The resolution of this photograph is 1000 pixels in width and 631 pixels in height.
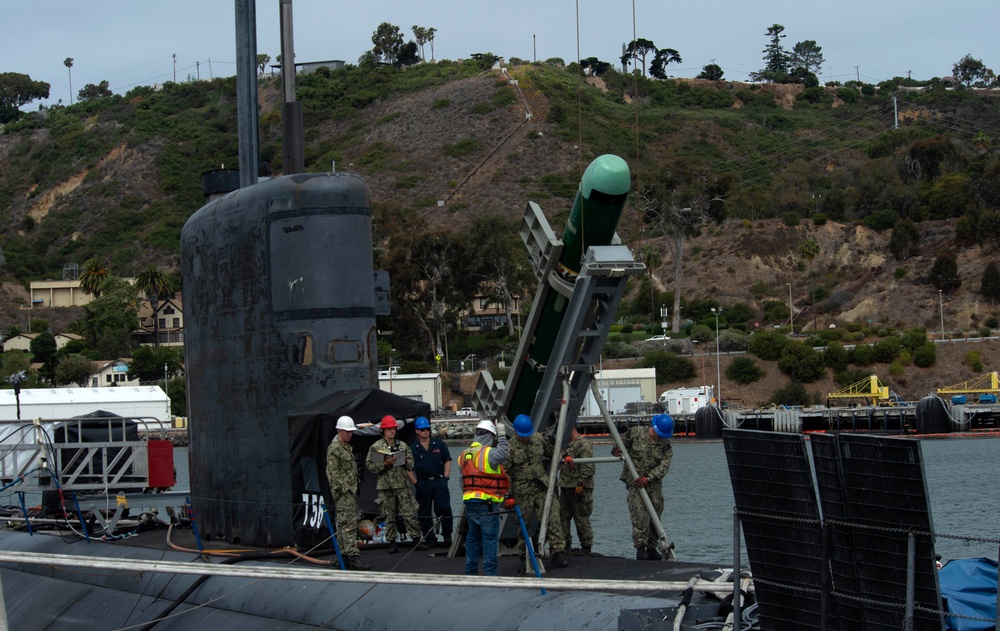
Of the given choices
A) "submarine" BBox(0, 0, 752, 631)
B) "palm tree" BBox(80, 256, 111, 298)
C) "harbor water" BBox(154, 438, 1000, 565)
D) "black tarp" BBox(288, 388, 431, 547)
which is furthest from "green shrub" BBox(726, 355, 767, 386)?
"black tarp" BBox(288, 388, 431, 547)

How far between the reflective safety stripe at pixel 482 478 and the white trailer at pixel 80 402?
4444 centimetres

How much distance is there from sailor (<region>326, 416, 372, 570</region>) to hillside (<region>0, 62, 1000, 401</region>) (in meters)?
68.6

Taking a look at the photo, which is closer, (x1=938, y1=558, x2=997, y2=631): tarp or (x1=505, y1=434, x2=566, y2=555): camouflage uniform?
(x1=938, y1=558, x2=997, y2=631): tarp

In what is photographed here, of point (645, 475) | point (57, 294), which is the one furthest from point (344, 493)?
point (57, 294)

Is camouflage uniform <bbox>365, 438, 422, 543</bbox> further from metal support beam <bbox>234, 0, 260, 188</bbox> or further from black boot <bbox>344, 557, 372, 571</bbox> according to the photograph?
metal support beam <bbox>234, 0, 260, 188</bbox>

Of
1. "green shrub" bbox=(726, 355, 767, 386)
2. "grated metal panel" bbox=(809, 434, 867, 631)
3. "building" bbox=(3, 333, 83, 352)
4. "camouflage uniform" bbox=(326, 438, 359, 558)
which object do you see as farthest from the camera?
"building" bbox=(3, 333, 83, 352)

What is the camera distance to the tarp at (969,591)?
669cm

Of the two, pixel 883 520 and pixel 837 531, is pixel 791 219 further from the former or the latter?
pixel 883 520

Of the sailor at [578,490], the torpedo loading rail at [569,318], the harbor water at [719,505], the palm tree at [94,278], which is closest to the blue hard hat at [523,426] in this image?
the torpedo loading rail at [569,318]

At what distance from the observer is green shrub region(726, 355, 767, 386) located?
72.6 m

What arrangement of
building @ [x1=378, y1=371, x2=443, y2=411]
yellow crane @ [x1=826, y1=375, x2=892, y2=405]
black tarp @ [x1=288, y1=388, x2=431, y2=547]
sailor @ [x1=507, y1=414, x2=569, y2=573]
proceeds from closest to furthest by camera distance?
1. black tarp @ [x1=288, y1=388, x2=431, y2=547]
2. sailor @ [x1=507, y1=414, x2=569, y2=573]
3. building @ [x1=378, y1=371, x2=443, y2=411]
4. yellow crane @ [x1=826, y1=375, x2=892, y2=405]

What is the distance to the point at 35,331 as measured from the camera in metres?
108

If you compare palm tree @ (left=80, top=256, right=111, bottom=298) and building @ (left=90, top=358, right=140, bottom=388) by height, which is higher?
palm tree @ (left=80, top=256, right=111, bottom=298)

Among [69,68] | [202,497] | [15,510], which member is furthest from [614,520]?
[69,68]
